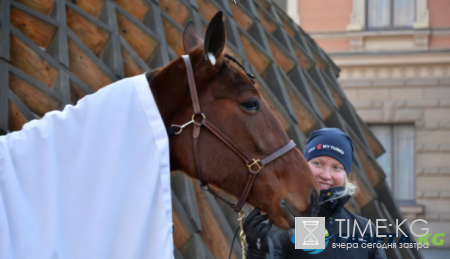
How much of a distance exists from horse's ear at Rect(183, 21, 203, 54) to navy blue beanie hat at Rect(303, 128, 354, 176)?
804 millimetres

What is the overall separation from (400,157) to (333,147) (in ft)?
39.2

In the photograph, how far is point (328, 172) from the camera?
3107 mm

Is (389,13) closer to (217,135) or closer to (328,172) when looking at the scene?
(328,172)

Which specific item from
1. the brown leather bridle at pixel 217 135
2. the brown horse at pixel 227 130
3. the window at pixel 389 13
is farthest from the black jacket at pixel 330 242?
the window at pixel 389 13

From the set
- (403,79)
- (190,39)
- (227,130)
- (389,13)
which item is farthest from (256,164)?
(389,13)

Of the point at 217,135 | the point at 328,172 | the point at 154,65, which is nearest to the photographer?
the point at 217,135

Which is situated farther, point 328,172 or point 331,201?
point 328,172

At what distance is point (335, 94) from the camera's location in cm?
854

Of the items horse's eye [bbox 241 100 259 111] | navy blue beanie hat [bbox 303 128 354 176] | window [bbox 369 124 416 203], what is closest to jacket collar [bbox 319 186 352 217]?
navy blue beanie hat [bbox 303 128 354 176]

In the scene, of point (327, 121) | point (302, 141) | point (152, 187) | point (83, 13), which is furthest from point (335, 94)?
point (152, 187)

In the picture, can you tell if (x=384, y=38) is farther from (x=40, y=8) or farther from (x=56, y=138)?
(x=56, y=138)

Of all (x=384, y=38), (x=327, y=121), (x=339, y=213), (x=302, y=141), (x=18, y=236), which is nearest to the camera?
(x=18, y=236)

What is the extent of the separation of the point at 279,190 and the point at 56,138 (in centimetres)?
98

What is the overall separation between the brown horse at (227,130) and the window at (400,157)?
11936 millimetres
